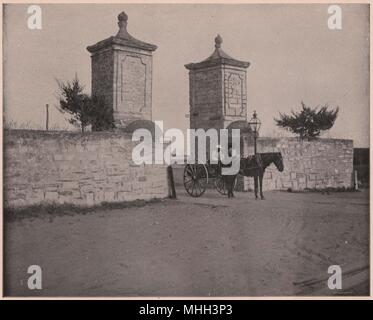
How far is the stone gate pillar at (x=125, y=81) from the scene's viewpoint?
9867 millimetres

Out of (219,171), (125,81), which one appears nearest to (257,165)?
(219,171)

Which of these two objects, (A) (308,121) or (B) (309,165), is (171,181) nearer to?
(B) (309,165)

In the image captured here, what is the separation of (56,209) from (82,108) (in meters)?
2.71

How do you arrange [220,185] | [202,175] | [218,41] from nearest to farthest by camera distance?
[218,41] → [202,175] → [220,185]

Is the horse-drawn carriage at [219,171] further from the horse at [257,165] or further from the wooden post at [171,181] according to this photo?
the wooden post at [171,181]

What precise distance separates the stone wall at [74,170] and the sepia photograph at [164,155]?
0.09ft

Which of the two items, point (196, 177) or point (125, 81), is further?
point (196, 177)

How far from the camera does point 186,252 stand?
661 centimetres

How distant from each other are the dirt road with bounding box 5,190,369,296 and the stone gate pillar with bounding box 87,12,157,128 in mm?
3061

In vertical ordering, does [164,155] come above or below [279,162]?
above

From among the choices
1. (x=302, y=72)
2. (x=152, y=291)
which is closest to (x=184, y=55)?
(x=302, y=72)

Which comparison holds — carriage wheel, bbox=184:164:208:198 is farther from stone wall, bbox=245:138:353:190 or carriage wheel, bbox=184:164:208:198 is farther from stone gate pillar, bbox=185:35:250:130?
stone wall, bbox=245:138:353:190

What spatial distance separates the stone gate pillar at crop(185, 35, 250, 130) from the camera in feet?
38.2

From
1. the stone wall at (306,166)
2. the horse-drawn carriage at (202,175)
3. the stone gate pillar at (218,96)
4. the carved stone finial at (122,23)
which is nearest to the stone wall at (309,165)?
the stone wall at (306,166)
